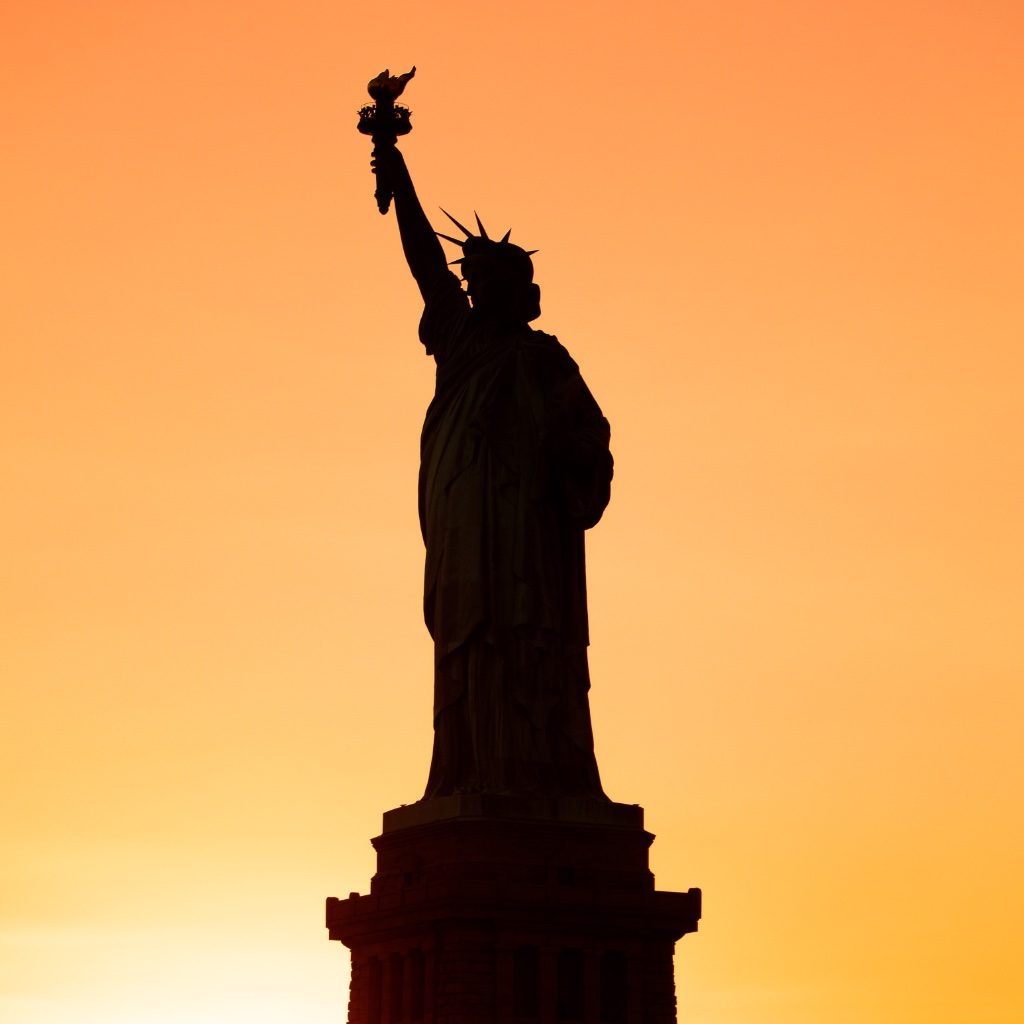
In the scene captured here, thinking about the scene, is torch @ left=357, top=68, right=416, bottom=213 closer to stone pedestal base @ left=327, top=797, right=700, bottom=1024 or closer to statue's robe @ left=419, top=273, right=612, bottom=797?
statue's robe @ left=419, top=273, right=612, bottom=797

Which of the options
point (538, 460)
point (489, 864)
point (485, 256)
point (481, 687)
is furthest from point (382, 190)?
point (489, 864)

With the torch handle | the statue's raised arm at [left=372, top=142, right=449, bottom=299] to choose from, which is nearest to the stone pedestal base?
the statue's raised arm at [left=372, top=142, right=449, bottom=299]

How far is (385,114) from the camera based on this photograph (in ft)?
112

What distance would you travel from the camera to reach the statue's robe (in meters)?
31.2

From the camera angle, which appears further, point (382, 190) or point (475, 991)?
point (382, 190)

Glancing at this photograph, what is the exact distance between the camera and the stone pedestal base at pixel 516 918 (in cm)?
2984

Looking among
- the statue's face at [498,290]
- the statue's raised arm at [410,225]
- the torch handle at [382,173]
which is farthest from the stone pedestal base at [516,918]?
the torch handle at [382,173]

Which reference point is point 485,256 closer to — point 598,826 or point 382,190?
point 382,190

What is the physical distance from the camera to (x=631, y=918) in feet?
100

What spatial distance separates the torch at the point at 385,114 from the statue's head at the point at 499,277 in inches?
61.8

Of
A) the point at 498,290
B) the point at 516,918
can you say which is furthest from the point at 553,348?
the point at 516,918

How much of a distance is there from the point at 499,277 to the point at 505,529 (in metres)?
3.30

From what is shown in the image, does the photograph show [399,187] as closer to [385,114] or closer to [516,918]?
[385,114]

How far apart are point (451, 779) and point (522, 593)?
233 centimetres
